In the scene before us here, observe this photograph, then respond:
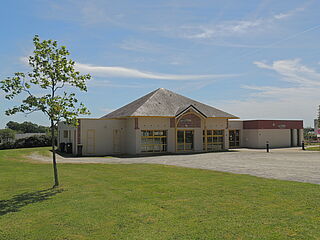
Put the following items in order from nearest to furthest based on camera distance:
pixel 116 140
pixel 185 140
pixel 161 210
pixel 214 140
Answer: pixel 161 210 → pixel 116 140 → pixel 185 140 → pixel 214 140

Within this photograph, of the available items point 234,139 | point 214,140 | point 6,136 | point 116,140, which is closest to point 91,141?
point 116,140

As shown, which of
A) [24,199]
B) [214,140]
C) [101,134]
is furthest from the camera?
[214,140]

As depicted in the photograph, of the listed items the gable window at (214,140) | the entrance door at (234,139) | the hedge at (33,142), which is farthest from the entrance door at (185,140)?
the hedge at (33,142)

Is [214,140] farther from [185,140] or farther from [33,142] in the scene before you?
[33,142]

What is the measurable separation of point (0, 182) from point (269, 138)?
3499 centimetres

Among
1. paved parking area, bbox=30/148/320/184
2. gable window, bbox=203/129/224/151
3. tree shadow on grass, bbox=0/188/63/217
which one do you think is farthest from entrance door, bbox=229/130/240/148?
tree shadow on grass, bbox=0/188/63/217

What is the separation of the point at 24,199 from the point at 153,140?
860 inches

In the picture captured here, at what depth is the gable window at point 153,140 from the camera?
30.8 m

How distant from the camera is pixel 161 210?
8133mm

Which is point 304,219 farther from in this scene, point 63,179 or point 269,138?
point 269,138

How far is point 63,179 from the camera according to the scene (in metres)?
13.8

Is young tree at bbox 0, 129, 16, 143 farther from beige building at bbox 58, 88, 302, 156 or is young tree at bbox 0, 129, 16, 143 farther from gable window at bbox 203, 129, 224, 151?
gable window at bbox 203, 129, 224, 151

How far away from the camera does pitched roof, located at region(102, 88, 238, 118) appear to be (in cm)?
3138

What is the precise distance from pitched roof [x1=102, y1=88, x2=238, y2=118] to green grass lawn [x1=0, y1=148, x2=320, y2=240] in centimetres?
1874
